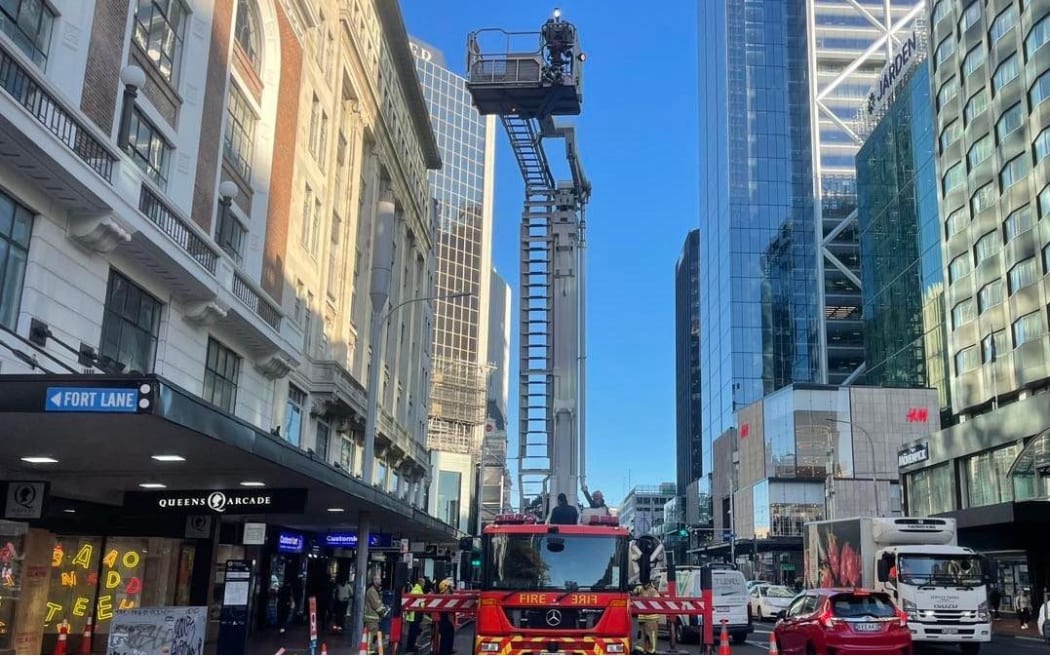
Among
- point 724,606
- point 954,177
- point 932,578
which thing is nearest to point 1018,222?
point 954,177

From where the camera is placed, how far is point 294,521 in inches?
1178

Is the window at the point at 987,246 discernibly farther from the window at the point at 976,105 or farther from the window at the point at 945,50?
the window at the point at 945,50

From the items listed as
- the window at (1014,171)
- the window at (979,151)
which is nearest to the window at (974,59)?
the window at (979,151)

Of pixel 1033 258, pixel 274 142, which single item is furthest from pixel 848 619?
pixel 1033 258

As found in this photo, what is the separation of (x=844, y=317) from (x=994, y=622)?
7826cm

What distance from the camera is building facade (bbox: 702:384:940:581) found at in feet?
275

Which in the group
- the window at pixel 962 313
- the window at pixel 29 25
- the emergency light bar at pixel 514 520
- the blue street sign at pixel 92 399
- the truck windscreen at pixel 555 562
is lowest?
the truck windscreen at pixel 555 562

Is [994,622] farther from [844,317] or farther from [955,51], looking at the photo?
[844,317]

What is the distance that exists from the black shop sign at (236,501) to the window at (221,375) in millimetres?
6149

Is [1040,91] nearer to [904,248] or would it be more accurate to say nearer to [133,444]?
[904,248]

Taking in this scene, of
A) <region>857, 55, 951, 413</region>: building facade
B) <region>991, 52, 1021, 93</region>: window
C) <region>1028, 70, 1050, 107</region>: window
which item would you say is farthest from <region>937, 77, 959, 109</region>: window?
<region>857, 55, 951, 413</region>: building facade

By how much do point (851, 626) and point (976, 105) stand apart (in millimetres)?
52106

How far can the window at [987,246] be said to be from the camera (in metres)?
56.9

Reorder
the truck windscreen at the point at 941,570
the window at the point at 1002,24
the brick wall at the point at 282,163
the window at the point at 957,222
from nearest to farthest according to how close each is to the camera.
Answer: the truck windscreen at the point at 941,570 < the brick wall at the point at 282,163 < the window at the point at 1002,24 < the window at the point at 957,222
